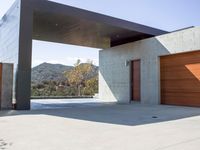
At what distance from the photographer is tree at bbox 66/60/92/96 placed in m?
26.5

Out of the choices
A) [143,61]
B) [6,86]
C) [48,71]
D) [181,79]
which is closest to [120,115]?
[6,86]

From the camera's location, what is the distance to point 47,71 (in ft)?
113

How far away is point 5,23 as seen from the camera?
522 inches

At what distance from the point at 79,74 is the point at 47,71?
30.6 feet

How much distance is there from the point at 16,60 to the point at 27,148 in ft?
23.4

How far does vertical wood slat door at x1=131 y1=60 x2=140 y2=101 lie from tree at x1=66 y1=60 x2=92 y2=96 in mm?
11499

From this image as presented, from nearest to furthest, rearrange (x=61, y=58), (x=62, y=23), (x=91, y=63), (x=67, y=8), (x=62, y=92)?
1. (x=67, y=8)
2. (x=62, y=23)
3. (x=62, y=92)
4. (x=91, y=63)
5. (x=61, y=58)

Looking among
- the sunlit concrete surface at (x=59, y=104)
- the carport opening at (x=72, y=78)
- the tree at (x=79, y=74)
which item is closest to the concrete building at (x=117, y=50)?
the sunlit concrete surface at (x=59, y=104)

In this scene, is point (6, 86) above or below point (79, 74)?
below

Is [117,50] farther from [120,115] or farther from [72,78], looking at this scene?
[72,78]

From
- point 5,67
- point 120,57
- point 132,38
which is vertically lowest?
point 5,67

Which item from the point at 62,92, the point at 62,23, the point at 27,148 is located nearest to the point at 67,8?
the point at 62,23

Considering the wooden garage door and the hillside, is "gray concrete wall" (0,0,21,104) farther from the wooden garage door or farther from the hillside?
the hillside

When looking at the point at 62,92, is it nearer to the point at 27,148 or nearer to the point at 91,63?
the point at 91,63
